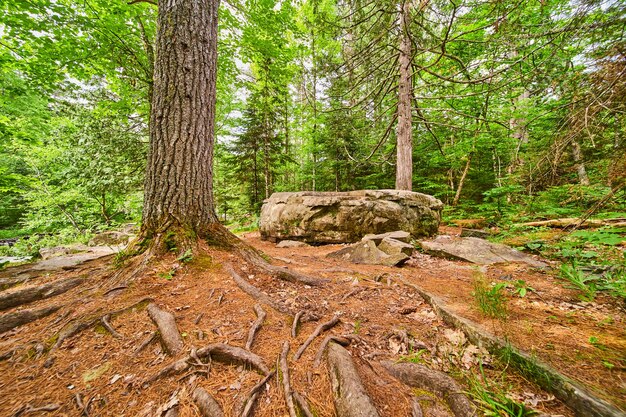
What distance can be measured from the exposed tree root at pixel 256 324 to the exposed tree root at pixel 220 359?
0.10m

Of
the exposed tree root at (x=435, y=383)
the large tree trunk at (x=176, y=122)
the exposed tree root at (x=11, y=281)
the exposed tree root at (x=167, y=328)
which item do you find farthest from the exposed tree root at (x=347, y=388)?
the exposed tree root at (x=11, y=281)

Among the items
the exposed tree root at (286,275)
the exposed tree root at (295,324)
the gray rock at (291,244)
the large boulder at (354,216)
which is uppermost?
the large boulder at (354,216)

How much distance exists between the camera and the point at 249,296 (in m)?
2.45

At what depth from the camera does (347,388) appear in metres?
1.36

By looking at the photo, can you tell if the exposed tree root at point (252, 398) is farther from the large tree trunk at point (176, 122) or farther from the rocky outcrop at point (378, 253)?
the rocky outcrop at point (378, 253)

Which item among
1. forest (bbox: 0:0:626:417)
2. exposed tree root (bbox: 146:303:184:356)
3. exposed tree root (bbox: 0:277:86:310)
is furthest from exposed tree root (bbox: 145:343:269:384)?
exposed tree root (bbox: 0:277:86:310)

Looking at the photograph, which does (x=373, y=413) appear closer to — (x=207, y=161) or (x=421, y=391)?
(x=421, y=391)

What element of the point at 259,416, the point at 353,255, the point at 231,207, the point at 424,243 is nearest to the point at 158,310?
the point at 259,416

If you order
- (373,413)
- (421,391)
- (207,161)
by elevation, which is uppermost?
(207,161)

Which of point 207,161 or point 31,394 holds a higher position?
point 207,161

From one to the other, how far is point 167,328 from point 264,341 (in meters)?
0.83

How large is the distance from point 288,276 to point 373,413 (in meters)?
1.95

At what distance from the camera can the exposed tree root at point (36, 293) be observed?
2.48m

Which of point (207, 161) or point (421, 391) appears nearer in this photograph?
point (421, 391)
